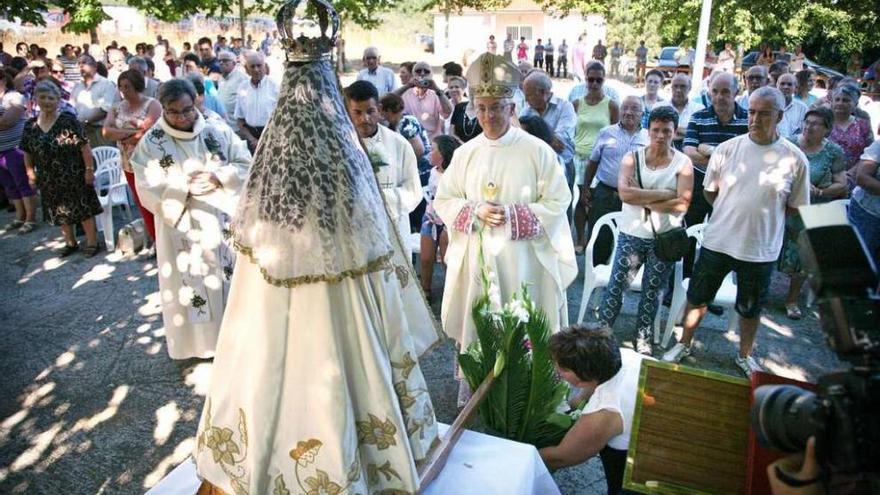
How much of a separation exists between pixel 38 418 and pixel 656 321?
14.7ft

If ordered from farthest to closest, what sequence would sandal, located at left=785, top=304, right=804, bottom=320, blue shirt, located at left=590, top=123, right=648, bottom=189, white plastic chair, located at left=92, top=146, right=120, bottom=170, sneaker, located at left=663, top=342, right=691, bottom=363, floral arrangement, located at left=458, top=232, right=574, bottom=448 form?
white plastic chair, located at left=92, top=146, right=120, bottom=170 → blue shirt, located at left=590, top=123, right=648, bottom=189 → sandal, located at left=785, top=304, right=804, bottom=320 → sneaker, located at left=663, top=342, right=691, bottom=363 → floral arrangement, located at left=458, top=232, right=574, bottom=448

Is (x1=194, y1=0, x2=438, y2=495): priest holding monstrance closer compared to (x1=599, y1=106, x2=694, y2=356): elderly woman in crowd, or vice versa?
(x1=194, y1=0, x2=438, y2=495): priest holding monstrance

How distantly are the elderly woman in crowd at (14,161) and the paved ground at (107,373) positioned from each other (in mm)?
1376

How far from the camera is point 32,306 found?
18.5 ft

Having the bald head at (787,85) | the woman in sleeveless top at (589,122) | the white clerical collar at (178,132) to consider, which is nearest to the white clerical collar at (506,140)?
the white clerical collar at (178,132)

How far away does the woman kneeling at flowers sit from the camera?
2689 millimetres

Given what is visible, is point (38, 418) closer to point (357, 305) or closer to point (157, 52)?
point (357, 305)

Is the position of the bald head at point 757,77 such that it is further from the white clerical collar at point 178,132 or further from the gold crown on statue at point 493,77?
the white clerical collar at point 178,132

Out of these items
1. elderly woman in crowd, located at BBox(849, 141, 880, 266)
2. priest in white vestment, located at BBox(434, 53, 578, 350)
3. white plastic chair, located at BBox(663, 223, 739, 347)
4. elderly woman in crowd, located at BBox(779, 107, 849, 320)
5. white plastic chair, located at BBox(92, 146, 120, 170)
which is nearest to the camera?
priest in white vestment, located at BBox(434, 53, 578, 350)

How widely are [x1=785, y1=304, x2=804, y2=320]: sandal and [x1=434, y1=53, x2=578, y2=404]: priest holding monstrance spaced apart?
2.75m

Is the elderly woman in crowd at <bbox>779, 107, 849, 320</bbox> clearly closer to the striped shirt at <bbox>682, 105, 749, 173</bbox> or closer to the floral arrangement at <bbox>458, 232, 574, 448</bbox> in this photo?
the striped shirt at <bbox>682, 105, 749, 173</bbox>

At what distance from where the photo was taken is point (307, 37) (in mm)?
1773

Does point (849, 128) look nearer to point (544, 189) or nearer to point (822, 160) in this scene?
point (822, 160)

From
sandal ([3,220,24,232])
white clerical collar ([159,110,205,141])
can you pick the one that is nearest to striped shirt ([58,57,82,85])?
sandal ([3,220,24,232])
